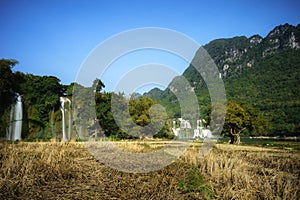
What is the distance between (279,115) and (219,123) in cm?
4527

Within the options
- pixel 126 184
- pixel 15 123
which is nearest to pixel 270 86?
pixel 15 123

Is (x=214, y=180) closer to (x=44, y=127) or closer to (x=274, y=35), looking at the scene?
(x=44, y=127)

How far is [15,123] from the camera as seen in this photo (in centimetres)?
3228

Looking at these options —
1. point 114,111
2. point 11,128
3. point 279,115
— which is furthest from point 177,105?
point 11,128

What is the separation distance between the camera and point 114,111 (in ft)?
129

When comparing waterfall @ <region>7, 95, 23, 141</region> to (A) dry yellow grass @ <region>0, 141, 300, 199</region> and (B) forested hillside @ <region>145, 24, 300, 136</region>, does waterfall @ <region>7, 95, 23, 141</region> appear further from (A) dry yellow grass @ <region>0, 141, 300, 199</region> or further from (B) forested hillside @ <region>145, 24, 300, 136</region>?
(B) forested hillside @ <region>145, 24, 300, 136</region>

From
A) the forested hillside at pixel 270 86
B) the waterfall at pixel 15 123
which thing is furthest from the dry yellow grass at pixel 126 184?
the forested hillside at pixel 270 86

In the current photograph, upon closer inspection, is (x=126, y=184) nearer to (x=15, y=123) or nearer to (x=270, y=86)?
(x=15, y=123)

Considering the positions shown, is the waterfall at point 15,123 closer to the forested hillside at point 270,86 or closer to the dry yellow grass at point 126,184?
the dry yellow grass at point 126,184

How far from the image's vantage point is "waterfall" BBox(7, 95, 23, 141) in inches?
1251

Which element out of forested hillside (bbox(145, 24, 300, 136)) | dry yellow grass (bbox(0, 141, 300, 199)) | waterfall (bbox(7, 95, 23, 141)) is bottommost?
dry yellow grass (bbox(0, 141, 300, 199))

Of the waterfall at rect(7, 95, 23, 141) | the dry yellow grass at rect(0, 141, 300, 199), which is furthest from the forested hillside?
the dry yellow grass at rect(0, 141, 300, 199)

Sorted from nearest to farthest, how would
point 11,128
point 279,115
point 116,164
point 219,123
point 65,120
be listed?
1. point 116,164
2. point 11,128
3. point 219,123
4. point 65,120
5. point 279,115

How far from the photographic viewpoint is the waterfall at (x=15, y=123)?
3178cm
